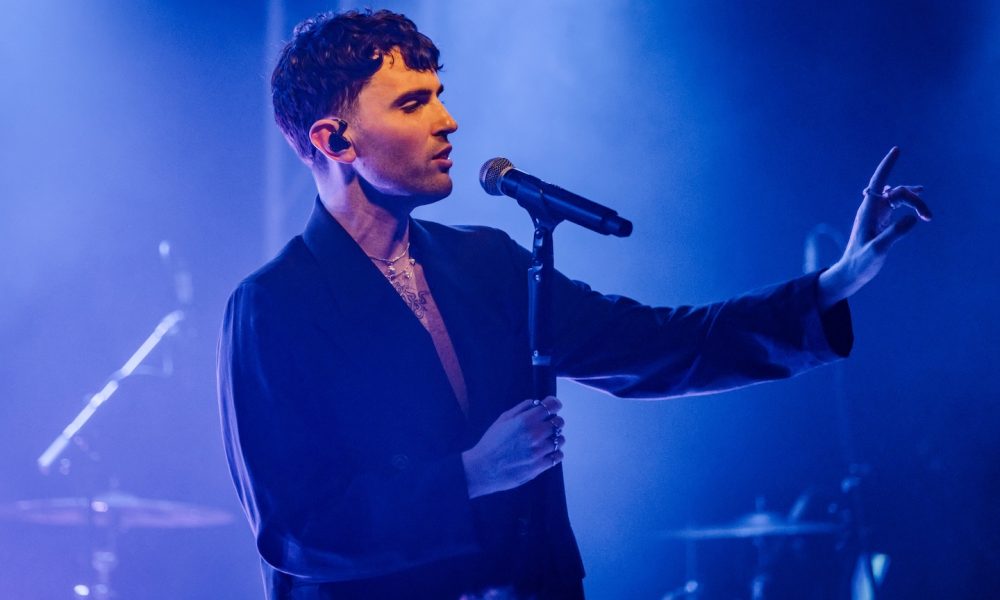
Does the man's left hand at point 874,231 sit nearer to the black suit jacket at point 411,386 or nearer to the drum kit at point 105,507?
the black suit jacket at point 411,386

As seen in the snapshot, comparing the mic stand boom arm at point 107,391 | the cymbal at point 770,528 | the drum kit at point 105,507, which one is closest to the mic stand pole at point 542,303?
the cymbal at point 770,528

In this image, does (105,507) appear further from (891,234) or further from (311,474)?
(891,234)

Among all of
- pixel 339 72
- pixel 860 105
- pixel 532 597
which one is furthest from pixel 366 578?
pixel 860 105

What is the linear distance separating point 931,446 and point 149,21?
15.1 feet

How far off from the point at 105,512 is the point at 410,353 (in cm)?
268

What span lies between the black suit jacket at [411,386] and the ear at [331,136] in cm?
15

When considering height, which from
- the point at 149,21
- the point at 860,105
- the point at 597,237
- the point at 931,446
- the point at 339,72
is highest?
the point at 149,21

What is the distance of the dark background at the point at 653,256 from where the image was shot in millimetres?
4473

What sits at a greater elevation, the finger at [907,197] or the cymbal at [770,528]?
the finger at [907,197]

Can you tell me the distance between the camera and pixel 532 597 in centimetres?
178

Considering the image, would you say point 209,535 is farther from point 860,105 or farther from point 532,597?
point 860,105

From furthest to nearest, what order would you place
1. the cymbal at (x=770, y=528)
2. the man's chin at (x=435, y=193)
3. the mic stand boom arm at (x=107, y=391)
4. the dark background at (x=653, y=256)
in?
1. the dark background at (x=653, y=256)
2. the mic stand boom arm at (x=107, y=391)
3. the cymbal at (x=770, y=528)
4. the man's chin at (x=435, y=193)

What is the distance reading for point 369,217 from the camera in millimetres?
2176

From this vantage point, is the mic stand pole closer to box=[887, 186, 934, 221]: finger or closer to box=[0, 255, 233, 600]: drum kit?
box=[887, 186, 934, 221]: finger
